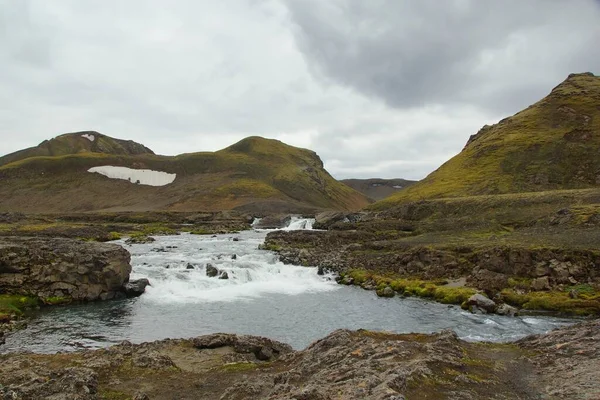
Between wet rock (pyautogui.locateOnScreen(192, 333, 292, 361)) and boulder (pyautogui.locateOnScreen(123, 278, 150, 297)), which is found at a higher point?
wet rock (pyautogui.locateOnScreen(192, 333, 292, 361))

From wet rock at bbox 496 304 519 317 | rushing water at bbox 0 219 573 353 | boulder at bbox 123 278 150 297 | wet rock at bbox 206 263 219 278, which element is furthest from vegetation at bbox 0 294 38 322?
wet rock at bbox 496 304 519 317

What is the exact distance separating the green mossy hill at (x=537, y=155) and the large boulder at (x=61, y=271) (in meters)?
97.2

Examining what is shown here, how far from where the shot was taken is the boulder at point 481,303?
32.8 m

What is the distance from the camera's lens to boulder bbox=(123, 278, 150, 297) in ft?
127

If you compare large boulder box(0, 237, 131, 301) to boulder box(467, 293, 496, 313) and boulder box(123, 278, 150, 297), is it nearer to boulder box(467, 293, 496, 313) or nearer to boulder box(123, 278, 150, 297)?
boulder box(123, 278, 150, 297)

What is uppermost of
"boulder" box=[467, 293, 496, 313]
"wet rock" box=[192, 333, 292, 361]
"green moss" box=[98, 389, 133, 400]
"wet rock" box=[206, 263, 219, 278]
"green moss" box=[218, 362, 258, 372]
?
"green moss" box=[98, 389, 133, 400]

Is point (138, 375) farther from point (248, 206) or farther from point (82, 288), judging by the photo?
point (248, 206)

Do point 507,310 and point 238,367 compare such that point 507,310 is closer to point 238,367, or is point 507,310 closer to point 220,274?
point 238,367

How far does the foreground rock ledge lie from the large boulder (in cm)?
2066

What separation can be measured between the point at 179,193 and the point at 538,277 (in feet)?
553

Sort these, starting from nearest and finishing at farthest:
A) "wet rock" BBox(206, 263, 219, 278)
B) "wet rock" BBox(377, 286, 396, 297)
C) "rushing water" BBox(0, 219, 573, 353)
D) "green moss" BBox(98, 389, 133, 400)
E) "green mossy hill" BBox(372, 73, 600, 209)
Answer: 1. "green moss" BBox(98, 389, 133, 400)
2. "rushing water" BBox(0, 219, 573, 353)
3. "wet rock" BBox(377, 286, 396, 297)
4. "wet rock" BBox(206, 263, 219, 278)
5. "green mossy hill" BBox(372, 73, 600, 209)

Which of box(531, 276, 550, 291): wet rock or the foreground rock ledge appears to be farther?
box(531, 276, 550, 291): wet rock

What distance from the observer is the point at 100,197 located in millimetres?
185125

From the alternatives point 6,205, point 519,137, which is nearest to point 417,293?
point 519,137
